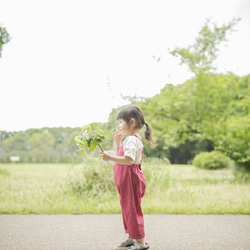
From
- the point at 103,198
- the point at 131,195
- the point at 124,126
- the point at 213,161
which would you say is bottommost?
the point at 213,161

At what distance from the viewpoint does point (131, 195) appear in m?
2.47

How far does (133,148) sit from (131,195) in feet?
1.40

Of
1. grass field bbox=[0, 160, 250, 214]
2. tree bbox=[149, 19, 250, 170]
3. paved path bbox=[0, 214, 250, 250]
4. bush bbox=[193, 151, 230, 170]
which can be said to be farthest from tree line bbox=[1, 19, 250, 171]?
paved path bbox=[0, 214, 250, 250]

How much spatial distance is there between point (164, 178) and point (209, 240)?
3.19 meters

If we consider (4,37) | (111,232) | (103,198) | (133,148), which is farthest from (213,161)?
(133,148)

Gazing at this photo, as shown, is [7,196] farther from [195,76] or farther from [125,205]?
[195,76]

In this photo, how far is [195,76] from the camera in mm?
10148

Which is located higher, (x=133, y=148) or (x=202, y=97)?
(x=202, y=97)

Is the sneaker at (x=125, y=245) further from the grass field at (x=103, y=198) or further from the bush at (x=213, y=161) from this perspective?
the bush at (x=213, y=161)

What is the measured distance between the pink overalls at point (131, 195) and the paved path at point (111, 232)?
439 millimetres

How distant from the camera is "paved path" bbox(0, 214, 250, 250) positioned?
2.84 meters

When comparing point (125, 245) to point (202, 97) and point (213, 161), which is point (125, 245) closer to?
point (202, 97)

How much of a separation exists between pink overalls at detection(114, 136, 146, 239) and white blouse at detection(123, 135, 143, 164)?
3.8 inches

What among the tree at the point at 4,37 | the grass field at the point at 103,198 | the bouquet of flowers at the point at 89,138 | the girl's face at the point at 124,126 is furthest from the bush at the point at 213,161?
the bouquet of flowers at the point at 89,138
